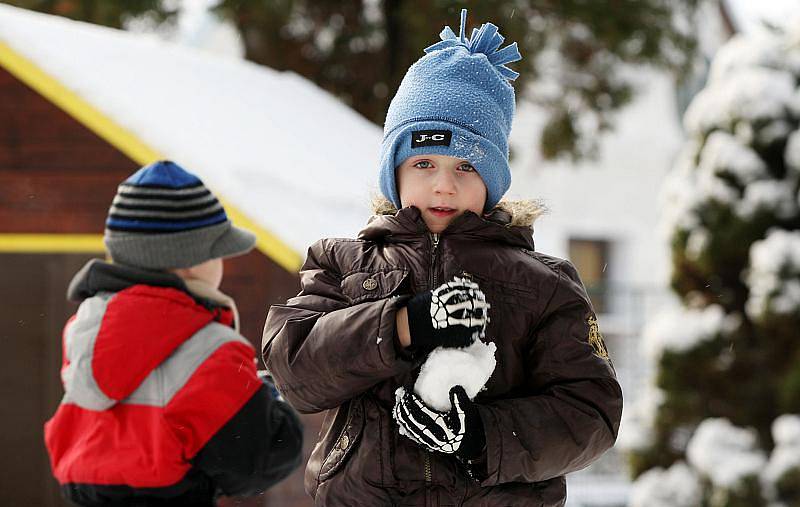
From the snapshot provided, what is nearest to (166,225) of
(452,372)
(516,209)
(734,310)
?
(516,209)

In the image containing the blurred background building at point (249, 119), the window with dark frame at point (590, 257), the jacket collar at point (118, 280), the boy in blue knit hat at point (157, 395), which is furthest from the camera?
the window with dark frame at point (590, 257)

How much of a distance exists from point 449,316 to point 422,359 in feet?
0.39

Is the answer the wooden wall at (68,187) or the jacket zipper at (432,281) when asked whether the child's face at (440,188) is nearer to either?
the jacket zipper at (432,281)

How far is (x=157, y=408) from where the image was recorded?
236 centimetres

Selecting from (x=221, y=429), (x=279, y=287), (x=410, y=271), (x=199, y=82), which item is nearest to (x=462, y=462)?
(x=410, y=271)

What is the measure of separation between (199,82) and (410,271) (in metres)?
3.45

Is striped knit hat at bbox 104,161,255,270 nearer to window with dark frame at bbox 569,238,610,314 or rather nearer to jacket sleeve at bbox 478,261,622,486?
jacket sleeve at bbox 478,261,622,486

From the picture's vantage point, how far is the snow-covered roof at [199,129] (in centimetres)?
396

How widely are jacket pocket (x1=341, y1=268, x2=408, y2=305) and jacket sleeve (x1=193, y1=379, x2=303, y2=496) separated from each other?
480 millimetres

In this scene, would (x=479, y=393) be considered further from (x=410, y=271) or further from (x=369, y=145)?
(x=369, y=145)

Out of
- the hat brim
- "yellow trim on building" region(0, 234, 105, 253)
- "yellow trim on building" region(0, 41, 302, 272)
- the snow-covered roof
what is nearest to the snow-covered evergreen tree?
the snow-covered roof

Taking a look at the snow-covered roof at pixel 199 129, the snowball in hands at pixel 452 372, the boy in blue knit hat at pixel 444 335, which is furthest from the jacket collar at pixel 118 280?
the snow-covered roof at pixel 199 129

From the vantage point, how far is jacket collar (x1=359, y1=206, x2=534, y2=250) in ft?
6.84

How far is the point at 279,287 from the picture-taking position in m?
4.20
